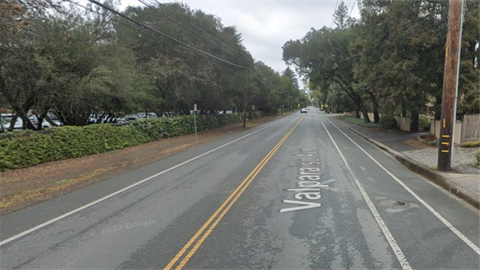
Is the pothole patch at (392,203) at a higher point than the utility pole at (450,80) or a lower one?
lower

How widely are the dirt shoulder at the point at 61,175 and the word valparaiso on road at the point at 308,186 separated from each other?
240 inches

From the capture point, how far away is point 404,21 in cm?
1888

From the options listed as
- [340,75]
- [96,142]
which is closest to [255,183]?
[96,142]

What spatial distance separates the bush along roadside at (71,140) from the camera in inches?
428

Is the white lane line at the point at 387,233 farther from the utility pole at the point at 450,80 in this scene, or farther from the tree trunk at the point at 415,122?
the tree trunk at the point at 415,122

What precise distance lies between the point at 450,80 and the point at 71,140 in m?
14.5

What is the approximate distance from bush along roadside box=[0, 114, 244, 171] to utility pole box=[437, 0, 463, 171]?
46.3 feet

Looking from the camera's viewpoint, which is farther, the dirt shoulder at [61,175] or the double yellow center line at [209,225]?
the dirt shoulder at [61,175]

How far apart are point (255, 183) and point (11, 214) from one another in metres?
5.60

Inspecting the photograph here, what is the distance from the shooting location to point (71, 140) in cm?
1352

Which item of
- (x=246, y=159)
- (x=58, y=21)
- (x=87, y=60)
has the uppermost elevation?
(x=58, y=21)

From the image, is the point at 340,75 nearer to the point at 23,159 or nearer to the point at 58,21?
the point at 58,21

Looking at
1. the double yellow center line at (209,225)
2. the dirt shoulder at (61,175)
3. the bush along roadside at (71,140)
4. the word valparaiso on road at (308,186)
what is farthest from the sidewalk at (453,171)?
the bush along roadside at (71,140)

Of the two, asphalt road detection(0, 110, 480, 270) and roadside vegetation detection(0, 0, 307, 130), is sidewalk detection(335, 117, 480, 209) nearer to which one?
asphalt road detection(0, 110, 480, 270)
